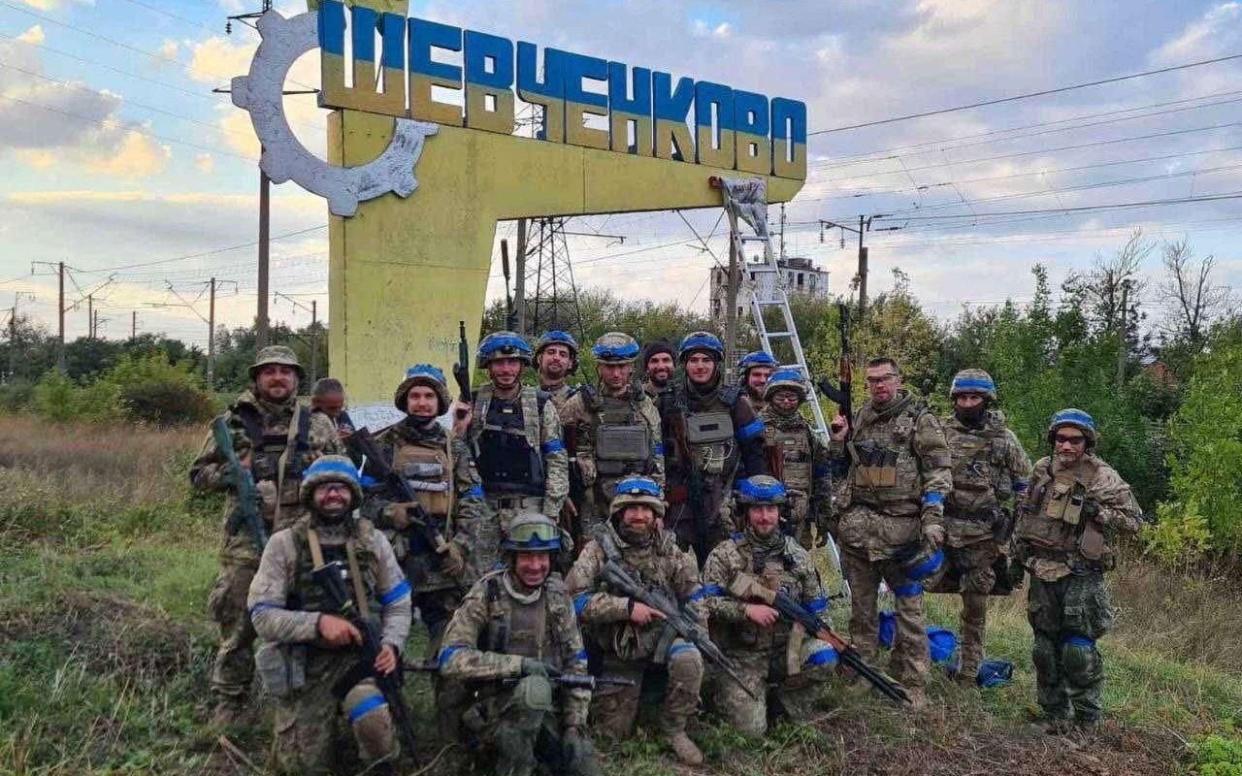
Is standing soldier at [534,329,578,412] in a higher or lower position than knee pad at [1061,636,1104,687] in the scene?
higher

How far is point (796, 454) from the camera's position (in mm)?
6629

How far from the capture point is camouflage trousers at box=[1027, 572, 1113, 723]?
584cm

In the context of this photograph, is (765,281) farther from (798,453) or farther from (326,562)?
(326,562)

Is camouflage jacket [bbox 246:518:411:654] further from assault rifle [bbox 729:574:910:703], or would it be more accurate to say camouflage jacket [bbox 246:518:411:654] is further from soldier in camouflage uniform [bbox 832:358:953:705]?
soldier in camouflage uniform [bbox 832:358:953:705]

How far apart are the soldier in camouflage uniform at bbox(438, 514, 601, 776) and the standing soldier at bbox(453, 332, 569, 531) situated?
863mm

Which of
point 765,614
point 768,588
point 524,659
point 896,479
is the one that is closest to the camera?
point 524,659

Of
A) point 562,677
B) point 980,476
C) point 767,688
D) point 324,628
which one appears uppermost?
point 980,476

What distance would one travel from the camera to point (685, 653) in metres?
5.06

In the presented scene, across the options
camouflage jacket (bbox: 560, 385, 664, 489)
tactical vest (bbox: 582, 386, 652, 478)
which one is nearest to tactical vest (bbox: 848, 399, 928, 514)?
camouflage jacket (bbox: 560, 385, 664, 489)

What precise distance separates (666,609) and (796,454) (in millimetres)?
1951

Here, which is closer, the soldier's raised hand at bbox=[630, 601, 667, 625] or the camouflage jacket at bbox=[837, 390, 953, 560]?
the soldier's raised hand at bbox=[630, 601, 667, 625]

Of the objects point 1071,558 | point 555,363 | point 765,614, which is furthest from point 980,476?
point 555,363

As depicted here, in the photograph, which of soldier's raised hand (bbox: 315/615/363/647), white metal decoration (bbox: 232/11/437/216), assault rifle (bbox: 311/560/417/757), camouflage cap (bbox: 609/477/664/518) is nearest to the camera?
soldier's raised hand (bbox: 315/615/363/647)

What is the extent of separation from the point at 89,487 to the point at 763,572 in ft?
28.8
